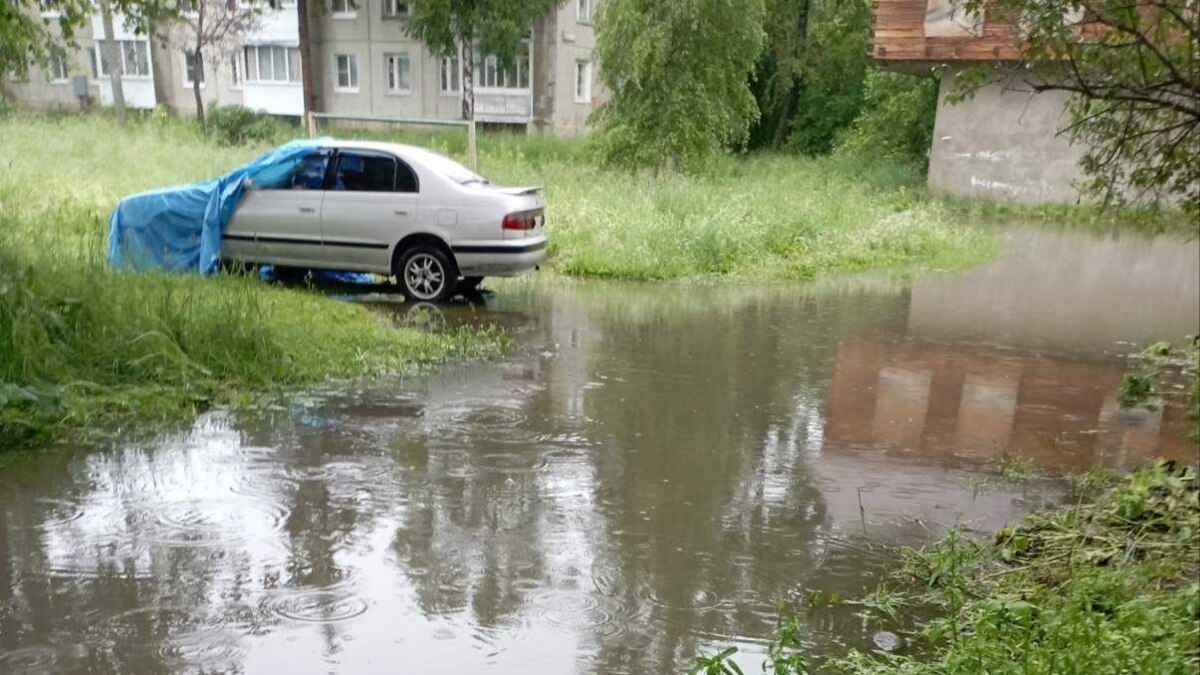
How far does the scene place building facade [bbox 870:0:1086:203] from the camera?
22.8 m

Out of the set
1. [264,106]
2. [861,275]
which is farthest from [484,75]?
[861,275]

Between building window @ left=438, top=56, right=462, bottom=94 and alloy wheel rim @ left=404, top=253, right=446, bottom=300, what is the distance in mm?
29609

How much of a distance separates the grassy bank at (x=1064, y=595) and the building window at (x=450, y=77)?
36.5 metres

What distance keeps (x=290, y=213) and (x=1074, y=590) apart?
9.42 meters

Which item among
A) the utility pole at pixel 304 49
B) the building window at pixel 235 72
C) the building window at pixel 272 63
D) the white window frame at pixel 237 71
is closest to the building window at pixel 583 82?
the utility pole at pixel 304 49

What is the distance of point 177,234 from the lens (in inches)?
452

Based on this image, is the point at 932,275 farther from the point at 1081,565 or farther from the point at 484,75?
the point at 484,75

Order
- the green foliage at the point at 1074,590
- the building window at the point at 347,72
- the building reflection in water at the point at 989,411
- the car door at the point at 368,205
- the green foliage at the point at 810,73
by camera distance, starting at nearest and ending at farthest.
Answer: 1. the green foliage at the point at 1074,590
2. the building reflection in water at the point at 989,411
3. the car door at the point at 368,205
4. the green foliage at the point at 810,73
5. the building window at the point at 347,72

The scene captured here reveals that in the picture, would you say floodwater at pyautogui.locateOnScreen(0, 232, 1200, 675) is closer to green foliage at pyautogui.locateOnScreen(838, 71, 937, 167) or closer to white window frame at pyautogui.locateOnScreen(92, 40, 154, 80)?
green foliage at pyautogui.locateOnScreen(838, 71, 937, 167)

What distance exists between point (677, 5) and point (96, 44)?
107ft

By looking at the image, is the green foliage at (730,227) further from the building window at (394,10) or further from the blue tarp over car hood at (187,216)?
the building window at (394,10)

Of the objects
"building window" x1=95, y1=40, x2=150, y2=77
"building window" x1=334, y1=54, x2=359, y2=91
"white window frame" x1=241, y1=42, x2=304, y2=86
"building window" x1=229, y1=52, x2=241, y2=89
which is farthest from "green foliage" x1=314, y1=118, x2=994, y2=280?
"building window" x1=95, y1=40, x2=150, y2=77

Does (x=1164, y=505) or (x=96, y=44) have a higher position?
(x=96, y=44)

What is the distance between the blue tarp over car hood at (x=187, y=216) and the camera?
11312mm
